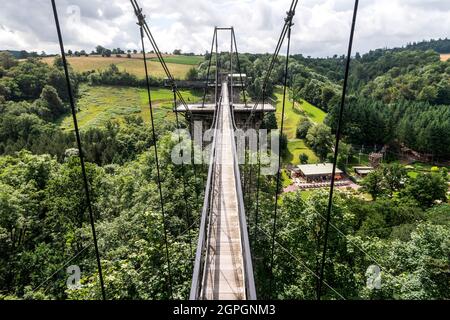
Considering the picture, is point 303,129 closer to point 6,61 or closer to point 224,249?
point 224,249

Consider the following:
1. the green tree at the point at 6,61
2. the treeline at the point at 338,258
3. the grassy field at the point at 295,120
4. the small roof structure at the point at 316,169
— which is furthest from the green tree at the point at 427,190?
the green tree at the point at 6,61

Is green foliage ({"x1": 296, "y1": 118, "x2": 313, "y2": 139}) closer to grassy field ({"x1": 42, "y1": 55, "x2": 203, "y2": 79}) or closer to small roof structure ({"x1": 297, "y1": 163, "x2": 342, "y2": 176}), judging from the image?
small roof structure ({"x1": 297, "y1": 163, "x2": 342, "y2": 176})

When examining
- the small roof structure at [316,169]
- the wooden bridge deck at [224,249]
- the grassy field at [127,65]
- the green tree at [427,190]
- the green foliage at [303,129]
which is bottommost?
the small roof structure at [316,169]

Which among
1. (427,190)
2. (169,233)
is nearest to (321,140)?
(427,190)

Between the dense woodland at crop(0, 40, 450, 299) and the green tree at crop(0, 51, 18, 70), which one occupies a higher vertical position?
the green tree at crop(0, 51, 18, 70)

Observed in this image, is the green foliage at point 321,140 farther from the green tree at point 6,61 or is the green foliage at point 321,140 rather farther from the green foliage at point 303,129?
the green tree at point 6,61

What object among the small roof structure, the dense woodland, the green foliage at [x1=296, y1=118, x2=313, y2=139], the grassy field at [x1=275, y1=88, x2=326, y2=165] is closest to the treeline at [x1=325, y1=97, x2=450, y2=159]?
the green foliage at [x1=296, y1=118, x2=313, y2=139]
